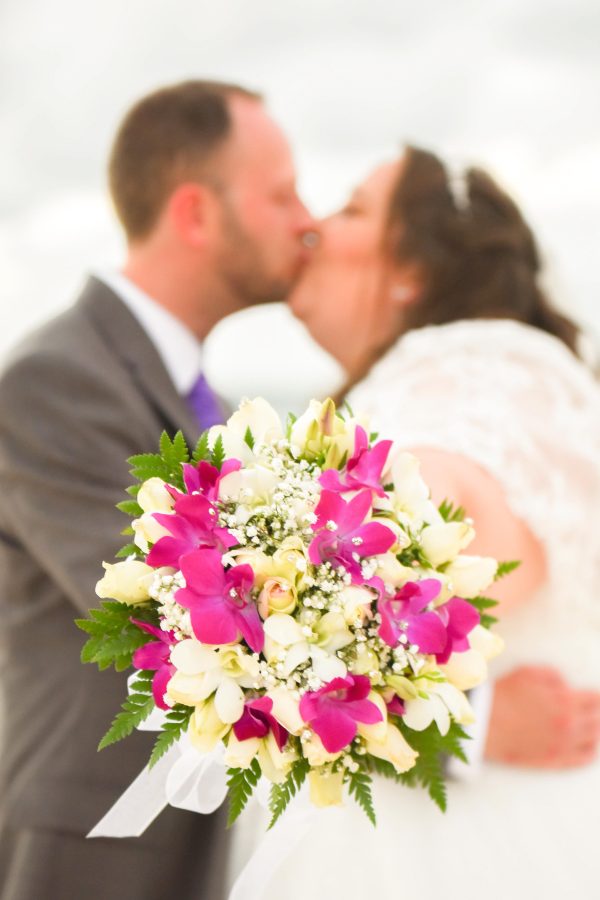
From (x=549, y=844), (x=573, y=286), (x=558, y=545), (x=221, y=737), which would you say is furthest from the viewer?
(x=573, y=286)

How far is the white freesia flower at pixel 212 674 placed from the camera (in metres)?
0.79

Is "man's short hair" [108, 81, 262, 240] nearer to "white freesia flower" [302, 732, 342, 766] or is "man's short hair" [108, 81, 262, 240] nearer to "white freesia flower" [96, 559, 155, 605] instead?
"white freesia flower" [96, 559, 155, 605]

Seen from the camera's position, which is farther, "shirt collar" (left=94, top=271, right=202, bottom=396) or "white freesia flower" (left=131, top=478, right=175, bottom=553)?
Result: "shirt collar" (left=94, top=271, right=202, bottom=396)

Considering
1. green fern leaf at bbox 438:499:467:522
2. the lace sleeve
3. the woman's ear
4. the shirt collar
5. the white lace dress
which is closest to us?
green fern leaf at bbox 438:499:467:522

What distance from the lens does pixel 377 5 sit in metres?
5.26

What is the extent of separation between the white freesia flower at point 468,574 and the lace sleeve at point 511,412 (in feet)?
1.64

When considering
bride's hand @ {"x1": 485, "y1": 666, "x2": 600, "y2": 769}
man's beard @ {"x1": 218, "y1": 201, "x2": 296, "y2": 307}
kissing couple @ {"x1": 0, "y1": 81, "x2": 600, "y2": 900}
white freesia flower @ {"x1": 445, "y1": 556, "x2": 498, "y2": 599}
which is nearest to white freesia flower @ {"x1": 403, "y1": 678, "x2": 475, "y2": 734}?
white freesia flower @ {"x1": 445, "y1": 556, "x2": 498, "y2": 599}

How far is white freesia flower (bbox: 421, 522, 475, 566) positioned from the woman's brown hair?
1.15 m

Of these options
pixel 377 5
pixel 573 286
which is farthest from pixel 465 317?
pixel 377 5

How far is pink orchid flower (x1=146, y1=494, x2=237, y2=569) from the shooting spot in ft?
2.66

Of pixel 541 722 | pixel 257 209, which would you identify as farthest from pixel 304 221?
pixel 541 722

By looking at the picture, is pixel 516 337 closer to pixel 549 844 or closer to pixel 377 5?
pixel 549 844

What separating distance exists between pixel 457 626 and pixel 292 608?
0.63ft

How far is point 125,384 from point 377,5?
4479 millimetres
